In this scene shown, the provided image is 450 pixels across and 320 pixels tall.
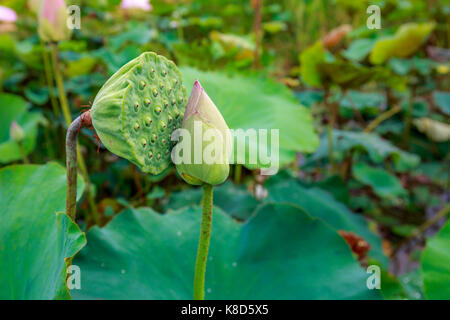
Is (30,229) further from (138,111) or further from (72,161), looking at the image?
(138,111)

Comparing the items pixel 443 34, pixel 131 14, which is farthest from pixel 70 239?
pixel 443 34

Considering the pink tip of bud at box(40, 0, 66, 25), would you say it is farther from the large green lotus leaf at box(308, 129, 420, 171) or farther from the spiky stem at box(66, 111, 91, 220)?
the large green lotus leaf at box(308, 129, 420, 171)

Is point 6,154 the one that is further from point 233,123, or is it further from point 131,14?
point 131,14

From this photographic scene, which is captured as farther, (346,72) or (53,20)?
(346,72)

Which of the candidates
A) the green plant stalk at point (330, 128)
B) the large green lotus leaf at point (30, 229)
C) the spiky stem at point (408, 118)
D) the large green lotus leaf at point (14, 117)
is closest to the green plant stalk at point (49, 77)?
the large green lotus leaf at point (14, 117)

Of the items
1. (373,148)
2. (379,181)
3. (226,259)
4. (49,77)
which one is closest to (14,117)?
(49,77)
